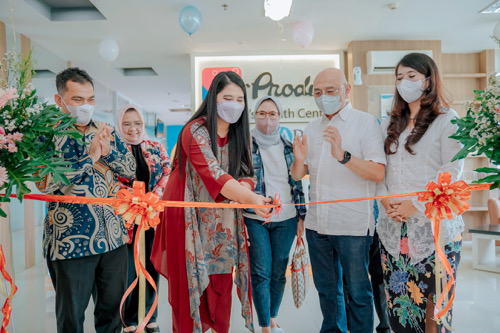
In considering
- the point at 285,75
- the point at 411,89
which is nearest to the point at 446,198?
the point at 411,89

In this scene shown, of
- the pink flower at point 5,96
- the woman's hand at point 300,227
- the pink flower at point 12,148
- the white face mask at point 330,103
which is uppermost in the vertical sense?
the white face mask at point 330,103

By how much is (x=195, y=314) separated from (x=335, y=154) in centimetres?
108

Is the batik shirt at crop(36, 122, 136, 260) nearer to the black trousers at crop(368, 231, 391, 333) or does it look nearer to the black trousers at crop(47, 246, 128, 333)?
the black trousers at crop(47, 246, 128, 333)

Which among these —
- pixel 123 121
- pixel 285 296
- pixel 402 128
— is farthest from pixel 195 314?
pixel 285 296

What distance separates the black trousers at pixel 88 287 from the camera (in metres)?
1.75

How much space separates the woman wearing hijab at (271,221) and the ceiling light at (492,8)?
391 cm

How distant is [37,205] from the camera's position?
5.74m

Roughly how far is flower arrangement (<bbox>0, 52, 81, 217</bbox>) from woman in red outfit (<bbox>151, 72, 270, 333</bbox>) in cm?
58

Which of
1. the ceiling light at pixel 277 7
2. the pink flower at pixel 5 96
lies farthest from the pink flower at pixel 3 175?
the ceiling light at pixel 277 7

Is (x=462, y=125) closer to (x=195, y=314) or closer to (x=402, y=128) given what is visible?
(x=402, y=128)

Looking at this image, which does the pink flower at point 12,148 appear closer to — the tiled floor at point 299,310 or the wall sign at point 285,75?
the tiled floor at point 299,310

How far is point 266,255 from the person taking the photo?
8.26 feet

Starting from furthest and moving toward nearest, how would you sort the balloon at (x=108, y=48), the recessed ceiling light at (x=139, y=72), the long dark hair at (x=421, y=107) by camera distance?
the recessed ceiling light at (x=139, y=72) → the balloon at (x=108, y=48) → the long dark hair at (x=421, y=107)

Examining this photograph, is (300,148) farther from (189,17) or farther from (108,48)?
(108,48)
